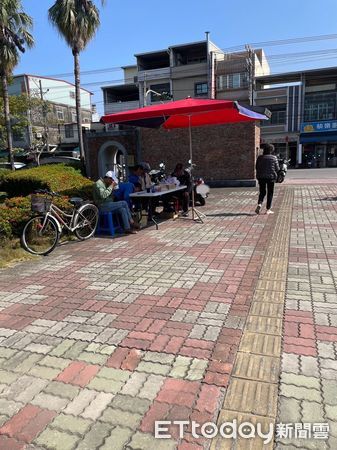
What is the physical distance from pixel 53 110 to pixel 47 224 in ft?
143

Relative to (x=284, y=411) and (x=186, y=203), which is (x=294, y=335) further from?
(x=186, y=203)

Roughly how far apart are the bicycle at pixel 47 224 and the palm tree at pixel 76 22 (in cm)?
1380

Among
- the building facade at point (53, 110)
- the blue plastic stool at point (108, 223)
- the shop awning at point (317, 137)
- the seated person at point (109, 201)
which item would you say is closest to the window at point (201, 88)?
the shop awning at point (317, 137)

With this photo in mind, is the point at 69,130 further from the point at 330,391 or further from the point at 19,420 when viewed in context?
the point at 330,391

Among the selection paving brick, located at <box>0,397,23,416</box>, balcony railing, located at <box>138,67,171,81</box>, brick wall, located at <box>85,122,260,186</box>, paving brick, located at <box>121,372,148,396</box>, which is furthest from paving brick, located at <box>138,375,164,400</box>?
balcony railing, located at <box>138,67,171,81</box>

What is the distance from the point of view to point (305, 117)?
134 ft

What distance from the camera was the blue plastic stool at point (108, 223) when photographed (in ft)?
23.7

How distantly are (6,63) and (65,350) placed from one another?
22.5 meters

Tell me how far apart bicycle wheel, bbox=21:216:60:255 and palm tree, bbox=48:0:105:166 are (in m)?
14.3

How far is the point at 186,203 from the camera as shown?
30.9ft

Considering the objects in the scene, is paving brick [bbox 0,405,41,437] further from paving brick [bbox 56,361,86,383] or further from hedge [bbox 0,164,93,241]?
hedge [bbox 0,164,93,241]

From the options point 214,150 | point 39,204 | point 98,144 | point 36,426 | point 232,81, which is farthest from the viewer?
point 232,81

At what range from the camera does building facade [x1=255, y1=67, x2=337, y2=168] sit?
40250 millimetres

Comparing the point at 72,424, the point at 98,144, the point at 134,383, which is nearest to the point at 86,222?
the point at 134,383
